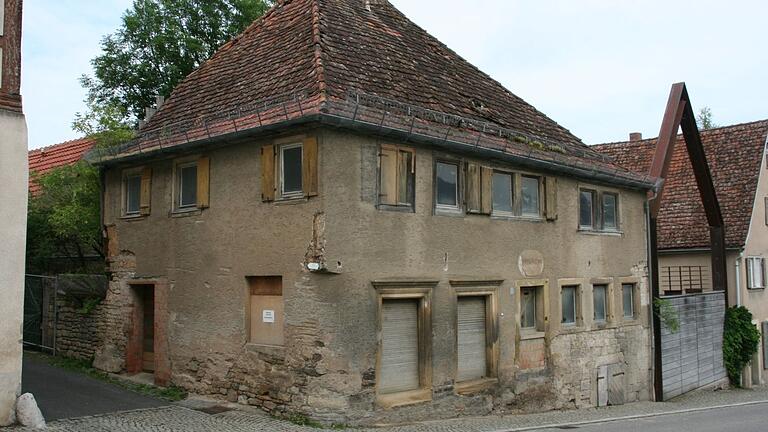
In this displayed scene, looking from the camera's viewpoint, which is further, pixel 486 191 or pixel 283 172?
pixel 486 191

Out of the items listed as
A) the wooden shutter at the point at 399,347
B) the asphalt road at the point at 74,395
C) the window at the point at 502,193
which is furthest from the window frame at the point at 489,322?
the asphalt road at the point at 74,395

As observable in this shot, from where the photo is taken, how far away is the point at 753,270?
25625mm

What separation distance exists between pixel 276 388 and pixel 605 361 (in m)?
8.66

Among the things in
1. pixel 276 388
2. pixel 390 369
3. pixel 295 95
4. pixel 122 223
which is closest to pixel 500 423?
pixel 390 369

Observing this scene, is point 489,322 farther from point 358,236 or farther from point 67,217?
point 67,217

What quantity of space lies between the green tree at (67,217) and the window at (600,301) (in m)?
11.4

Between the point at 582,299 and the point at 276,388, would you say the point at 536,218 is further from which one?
the point at 276,388

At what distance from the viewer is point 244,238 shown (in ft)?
41.2

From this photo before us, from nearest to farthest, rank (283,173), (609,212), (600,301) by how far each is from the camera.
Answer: (283,173) → (600,301) → (609,212)

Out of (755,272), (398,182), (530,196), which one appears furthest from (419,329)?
(755,272)

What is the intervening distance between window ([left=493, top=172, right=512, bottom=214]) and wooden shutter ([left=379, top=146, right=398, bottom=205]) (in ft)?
9.54

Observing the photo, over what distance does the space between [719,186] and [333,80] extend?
63.0 feet

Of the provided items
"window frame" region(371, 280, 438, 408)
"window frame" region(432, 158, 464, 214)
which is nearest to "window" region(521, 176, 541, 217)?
"window frame" region(432, 158, 464, 214)

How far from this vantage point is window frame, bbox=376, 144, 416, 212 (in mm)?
11984
